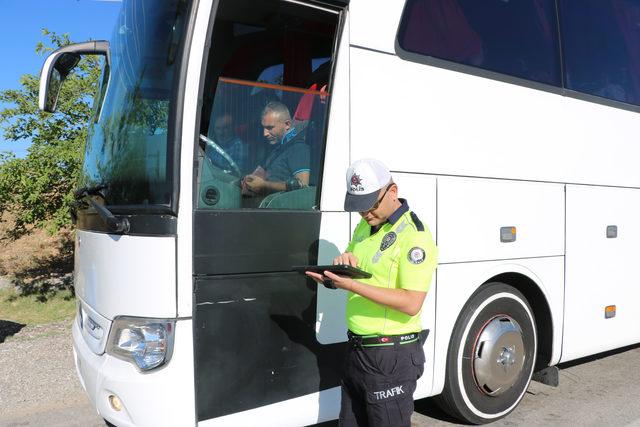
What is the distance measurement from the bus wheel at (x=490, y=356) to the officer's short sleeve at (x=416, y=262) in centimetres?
147

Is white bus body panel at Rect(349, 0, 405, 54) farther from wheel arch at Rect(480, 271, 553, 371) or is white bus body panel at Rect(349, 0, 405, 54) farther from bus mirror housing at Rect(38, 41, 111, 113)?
wheel arch at Rect(480, 271, 553, 371)

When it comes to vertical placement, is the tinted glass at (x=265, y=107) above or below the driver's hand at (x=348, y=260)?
above

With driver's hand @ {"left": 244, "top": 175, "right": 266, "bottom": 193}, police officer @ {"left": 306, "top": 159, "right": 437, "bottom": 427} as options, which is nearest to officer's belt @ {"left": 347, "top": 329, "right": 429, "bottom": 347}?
police officer @ {"left": 306, "top": 159, "right": 437, "bottom": 427}

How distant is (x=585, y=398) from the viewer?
14.8ft

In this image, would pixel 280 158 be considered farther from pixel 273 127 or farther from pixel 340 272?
pixel 340 272

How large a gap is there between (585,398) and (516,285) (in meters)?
1.23

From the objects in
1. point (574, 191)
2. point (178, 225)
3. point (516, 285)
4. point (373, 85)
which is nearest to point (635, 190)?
point (574, 191)

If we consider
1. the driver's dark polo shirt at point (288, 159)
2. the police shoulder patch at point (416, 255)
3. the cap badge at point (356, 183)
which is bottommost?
the police shoulder patch at point (416, 255)

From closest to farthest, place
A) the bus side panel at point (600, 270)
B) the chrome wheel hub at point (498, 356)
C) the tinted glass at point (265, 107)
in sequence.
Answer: the tinted glass at point (265, 107) → the chrome wheel hub at point (498, 356) → the bus side panel at point (600, 270)

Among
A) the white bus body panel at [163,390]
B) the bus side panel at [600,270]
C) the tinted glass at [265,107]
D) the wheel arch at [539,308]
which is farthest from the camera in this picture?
the bus side panel at [600,270]

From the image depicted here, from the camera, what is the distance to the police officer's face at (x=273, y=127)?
9.73 ft

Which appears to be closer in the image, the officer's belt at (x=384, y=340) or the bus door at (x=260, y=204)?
the officer's belt at (x=384, y=340)

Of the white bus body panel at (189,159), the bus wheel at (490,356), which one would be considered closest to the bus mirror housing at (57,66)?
the white bus body panel at (189,159)

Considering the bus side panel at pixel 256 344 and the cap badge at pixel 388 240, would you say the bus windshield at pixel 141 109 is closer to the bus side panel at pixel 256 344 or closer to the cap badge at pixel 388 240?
the bus side panel at pixel 256 344
